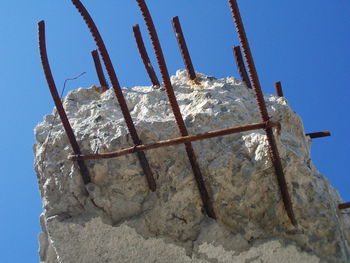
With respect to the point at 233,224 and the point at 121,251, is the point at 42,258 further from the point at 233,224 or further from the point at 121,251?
the point at 233,224

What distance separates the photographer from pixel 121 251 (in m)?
3.02

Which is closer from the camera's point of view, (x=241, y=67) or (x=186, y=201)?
(x=186, y=201)

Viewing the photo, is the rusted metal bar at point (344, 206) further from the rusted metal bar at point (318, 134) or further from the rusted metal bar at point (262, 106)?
the rusted metal bar at point (318, 134)

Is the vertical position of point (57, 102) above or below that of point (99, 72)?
below

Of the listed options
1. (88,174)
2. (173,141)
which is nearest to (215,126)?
(173,141)

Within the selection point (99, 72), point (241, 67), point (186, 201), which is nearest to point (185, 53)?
point (241, 67)

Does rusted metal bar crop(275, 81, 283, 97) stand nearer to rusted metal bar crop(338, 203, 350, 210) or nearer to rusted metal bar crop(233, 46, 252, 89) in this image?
rusted metal bar crop(233, 46, 252, 89)

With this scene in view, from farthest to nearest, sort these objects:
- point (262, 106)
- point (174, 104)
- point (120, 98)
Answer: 1. point (120, 98)
2. point (174, 104)
3. point (262, 106)

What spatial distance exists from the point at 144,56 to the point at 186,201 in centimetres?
168

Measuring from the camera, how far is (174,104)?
9.74 ft

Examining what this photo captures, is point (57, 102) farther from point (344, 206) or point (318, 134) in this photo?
point (318, 134)

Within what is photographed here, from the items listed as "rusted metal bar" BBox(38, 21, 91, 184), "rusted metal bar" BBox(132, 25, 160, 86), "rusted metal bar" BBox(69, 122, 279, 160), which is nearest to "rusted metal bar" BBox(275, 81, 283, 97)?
"rusted metal bar" BBox(132, 25, 160, 86)

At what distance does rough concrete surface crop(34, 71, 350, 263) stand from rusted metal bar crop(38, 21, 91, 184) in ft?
0.17

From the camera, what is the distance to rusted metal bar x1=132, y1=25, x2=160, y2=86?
4.07 meters
